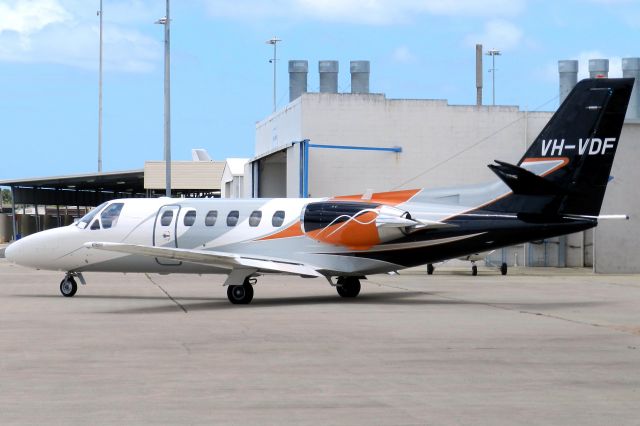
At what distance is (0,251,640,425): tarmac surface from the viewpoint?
10.2m

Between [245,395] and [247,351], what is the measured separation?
12.9 feet

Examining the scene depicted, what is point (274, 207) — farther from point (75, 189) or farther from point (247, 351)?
point (75, 189)

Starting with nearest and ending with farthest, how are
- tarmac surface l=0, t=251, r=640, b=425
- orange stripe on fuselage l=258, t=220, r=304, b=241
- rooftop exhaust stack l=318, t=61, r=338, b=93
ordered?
1. tarmac surface l=0, t=251, r=640, b=425
2. orange stripe on fuselage l=258, t=220, r=304, b=241
3. rooftop exhaust stack l=318, t=61, r=338, b=93

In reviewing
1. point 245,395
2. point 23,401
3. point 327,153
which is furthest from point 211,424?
point 327,153

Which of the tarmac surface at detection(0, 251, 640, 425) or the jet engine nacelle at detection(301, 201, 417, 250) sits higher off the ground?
the jet engine nacelle at detection(301, 201, 417, 250)

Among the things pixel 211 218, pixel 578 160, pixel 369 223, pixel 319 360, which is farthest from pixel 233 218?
pixel 319 360

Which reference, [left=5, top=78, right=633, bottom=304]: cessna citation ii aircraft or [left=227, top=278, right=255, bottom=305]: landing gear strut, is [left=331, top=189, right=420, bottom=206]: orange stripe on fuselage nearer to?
[left=5, top=78, right=633, bottom=304]: cessna citation ii aircraft

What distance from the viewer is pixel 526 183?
908 inches

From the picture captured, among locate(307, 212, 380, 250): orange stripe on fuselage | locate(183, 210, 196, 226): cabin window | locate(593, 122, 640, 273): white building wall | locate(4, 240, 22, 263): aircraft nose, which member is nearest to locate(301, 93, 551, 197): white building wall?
locate(593, 122, 640, 273): white building wall

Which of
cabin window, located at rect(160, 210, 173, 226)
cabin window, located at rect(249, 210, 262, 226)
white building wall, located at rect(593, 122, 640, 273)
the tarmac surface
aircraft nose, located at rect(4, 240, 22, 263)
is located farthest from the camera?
white building wall, located at rect(593, 122, 640, 273)

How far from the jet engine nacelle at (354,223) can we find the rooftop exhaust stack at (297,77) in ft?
95.4

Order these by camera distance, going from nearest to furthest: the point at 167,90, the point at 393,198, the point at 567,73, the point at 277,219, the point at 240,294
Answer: the point at 240,294
the point at 393,198
the point at 277,219
the point at 167,90
the point at 567,73

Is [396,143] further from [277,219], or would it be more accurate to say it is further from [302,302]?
[302,302]

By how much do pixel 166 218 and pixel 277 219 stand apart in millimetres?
2919
